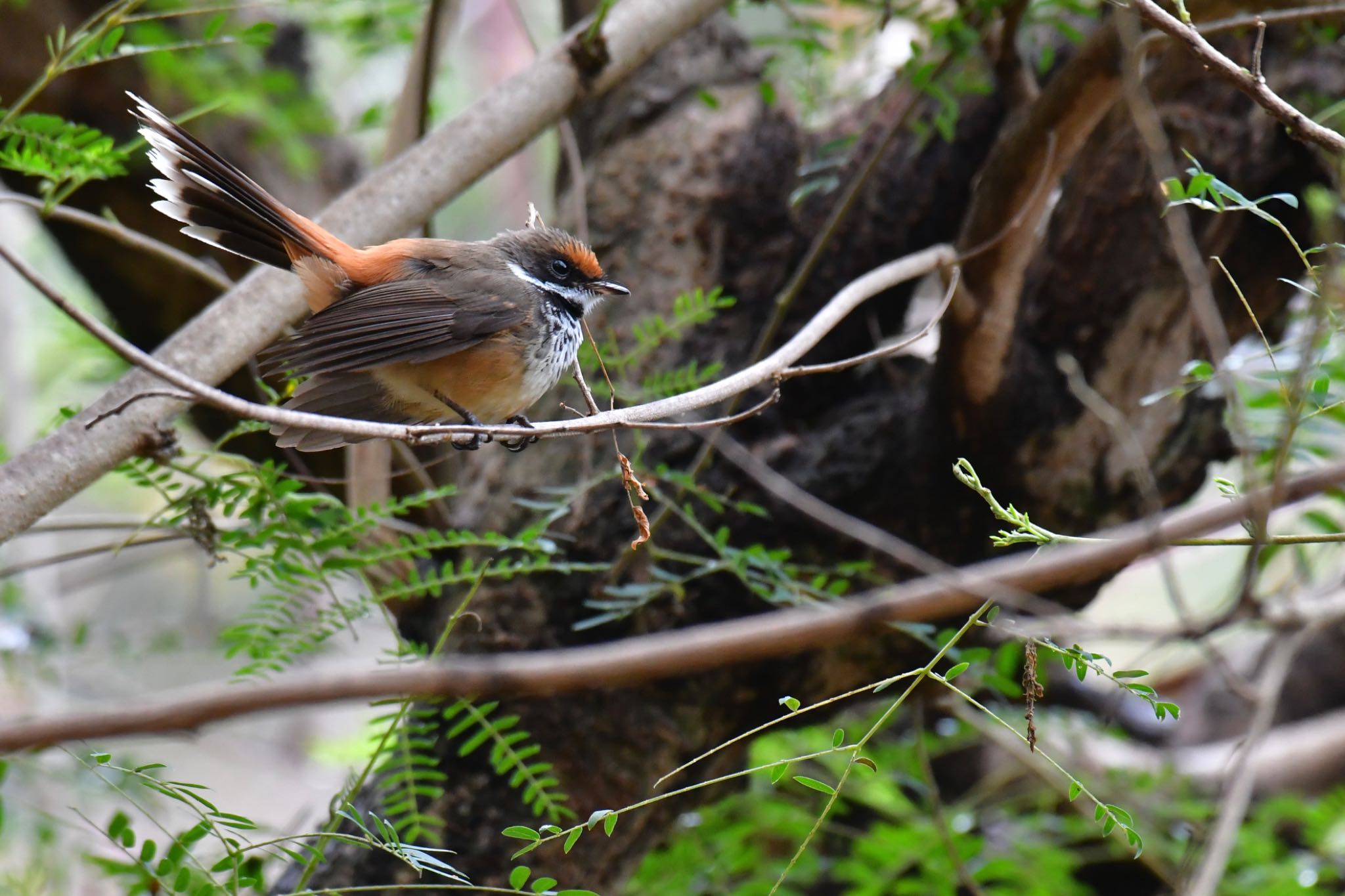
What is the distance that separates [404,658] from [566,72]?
4.76 feet

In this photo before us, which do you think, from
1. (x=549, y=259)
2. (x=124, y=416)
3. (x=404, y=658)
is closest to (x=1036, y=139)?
(x=549, y=259)

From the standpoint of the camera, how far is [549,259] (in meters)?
3.07

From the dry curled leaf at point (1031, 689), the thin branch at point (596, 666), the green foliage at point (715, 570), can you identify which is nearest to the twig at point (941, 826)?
the green foliage at point (715, 570)

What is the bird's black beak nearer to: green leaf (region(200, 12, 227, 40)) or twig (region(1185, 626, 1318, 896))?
green leaf (region(200, 12, 227, 40))

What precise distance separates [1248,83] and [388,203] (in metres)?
1.79

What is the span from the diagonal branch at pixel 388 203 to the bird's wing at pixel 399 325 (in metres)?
0.11

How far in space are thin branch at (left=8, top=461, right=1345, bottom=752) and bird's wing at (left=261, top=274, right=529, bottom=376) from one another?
1.62m


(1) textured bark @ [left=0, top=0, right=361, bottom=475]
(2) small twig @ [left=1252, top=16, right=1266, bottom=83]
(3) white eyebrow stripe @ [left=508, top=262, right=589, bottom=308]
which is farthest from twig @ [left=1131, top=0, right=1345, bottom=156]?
(1) textured bark @ [left=0, top=0, right=361, bottom=475]

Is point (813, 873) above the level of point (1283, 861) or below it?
above

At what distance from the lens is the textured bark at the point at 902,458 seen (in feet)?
9.40

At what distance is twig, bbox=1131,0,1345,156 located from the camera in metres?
1.59

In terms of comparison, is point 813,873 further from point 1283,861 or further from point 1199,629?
point 1199,629

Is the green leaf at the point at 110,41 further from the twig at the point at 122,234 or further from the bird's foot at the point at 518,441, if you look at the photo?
the bird's foot at the point at 518,441

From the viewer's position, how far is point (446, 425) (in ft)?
5.61
